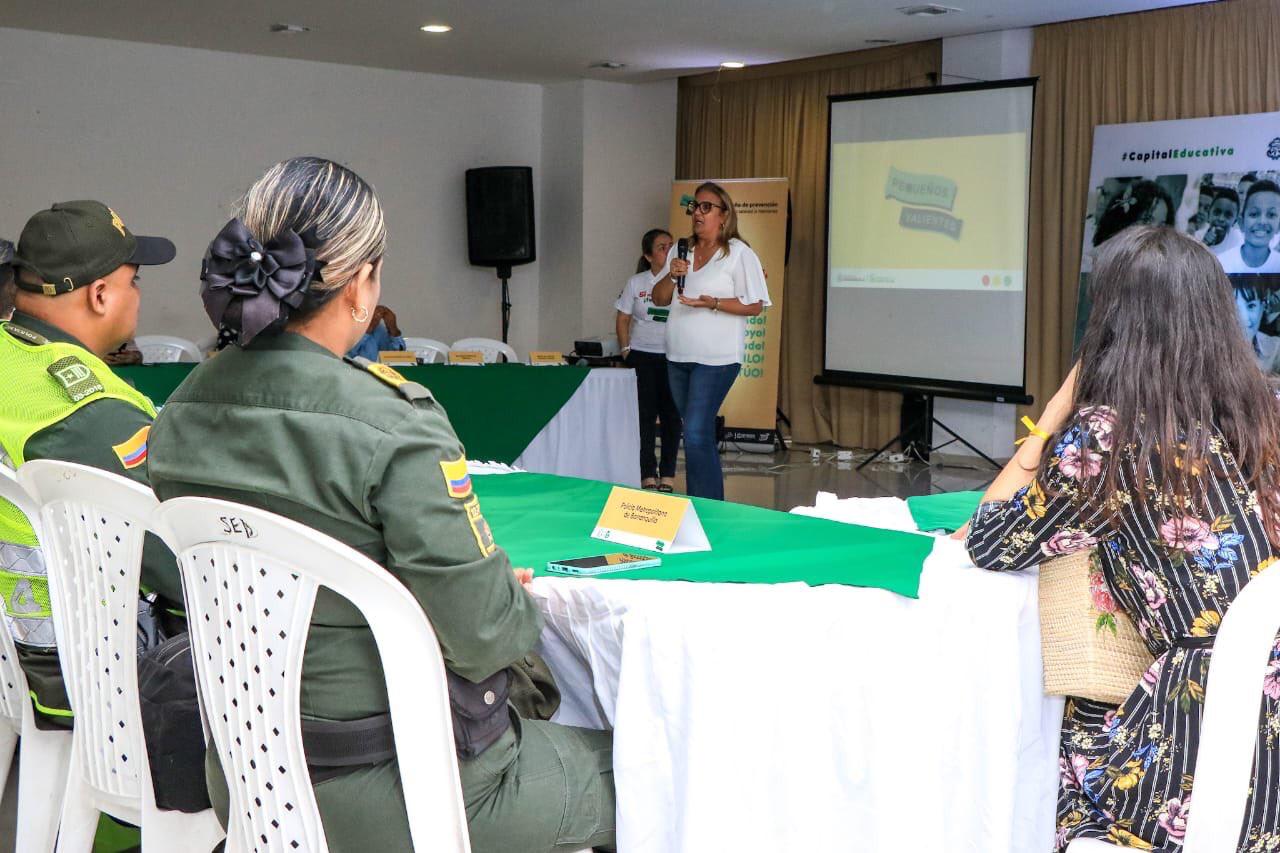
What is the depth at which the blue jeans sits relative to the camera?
5.24m

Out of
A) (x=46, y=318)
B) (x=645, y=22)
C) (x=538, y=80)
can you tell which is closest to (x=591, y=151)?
(x=538, y=80)

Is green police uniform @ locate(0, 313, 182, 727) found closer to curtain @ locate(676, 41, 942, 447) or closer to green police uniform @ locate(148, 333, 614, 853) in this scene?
green police uniform @ locate(148, 333, 614, 853)

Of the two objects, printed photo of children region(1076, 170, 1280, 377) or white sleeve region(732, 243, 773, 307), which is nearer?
white sleeve region(732, 243, 773, 307)

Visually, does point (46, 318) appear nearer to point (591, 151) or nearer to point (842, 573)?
point (842, 573)

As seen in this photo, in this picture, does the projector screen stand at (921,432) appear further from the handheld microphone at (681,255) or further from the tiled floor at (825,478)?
the handheld microphone at (681,255)

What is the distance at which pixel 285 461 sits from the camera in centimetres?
129

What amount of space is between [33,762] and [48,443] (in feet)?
1.60

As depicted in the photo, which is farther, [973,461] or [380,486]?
[973,461]

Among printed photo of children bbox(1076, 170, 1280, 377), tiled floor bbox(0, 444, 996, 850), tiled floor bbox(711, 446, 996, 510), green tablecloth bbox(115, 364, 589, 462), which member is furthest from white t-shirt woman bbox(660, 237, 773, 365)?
printed photo of children bbox(1076, 170, 1280, 377)

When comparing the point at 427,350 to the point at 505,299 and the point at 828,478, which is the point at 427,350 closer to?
the point at 828,478

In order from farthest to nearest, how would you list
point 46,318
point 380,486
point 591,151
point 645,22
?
point 591,151 → point 645,22 → point 46,318 → point 380,486

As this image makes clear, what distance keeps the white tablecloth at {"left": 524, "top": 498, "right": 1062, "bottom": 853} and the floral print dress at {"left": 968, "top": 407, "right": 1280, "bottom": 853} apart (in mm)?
120

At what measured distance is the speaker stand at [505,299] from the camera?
9.17 metres

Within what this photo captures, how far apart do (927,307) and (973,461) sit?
0.97m
